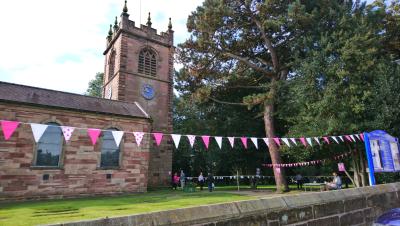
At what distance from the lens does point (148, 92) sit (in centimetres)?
2683

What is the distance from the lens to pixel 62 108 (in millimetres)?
17781

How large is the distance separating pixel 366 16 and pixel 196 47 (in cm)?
1215

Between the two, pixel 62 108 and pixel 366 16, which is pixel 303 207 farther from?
pixel 366 16

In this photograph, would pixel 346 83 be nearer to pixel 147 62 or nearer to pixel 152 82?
pixel 152 82

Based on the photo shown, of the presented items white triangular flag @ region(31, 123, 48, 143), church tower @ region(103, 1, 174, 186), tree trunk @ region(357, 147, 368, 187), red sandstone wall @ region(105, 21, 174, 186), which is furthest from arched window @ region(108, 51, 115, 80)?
tree trunk @ region(357, 147, 368, 187)

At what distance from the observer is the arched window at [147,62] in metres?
27.3

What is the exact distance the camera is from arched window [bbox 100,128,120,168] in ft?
62.8

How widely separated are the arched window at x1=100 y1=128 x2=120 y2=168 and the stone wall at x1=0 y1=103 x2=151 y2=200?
35 cm

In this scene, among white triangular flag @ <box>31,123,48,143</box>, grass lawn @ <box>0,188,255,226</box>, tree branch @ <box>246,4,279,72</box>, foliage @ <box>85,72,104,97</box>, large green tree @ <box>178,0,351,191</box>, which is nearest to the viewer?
white triangular flag @ <box>31,123,48,143</box>

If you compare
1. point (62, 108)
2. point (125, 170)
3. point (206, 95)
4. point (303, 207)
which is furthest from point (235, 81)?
point (303, 207)

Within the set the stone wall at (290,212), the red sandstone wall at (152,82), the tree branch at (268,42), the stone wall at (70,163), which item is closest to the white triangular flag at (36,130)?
the stone wall at (290,212)

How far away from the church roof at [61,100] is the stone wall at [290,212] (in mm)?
16590

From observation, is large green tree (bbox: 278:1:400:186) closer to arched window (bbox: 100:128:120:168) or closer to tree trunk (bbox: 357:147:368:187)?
tree trunk (bbox: 357:147:368:187)

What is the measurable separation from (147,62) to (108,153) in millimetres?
11203
